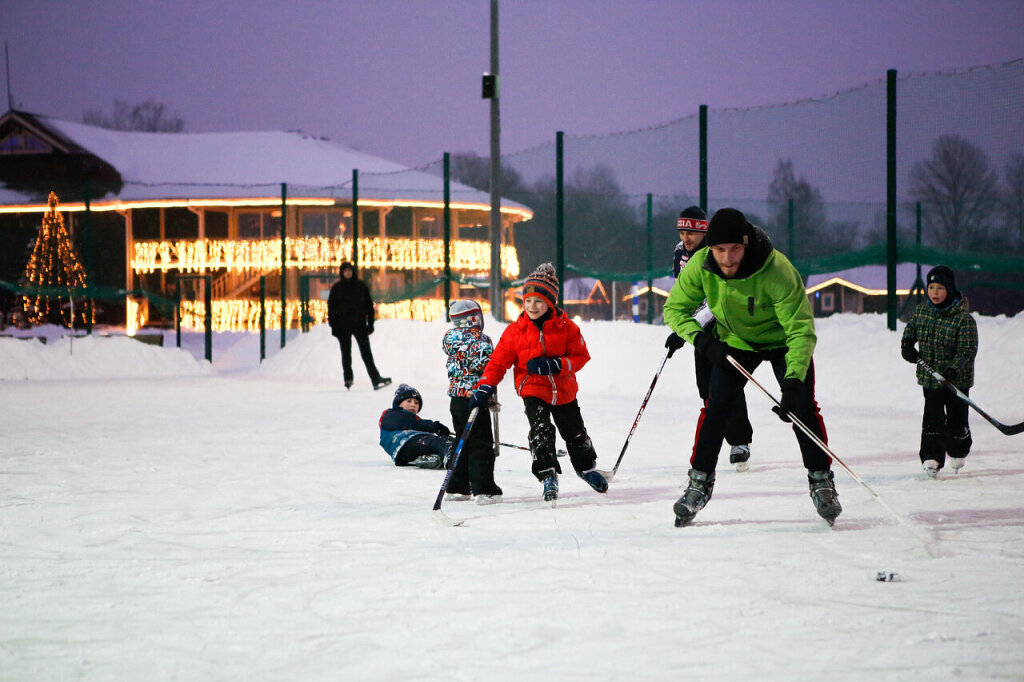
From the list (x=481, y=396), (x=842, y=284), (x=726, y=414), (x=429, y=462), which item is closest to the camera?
(x=726, y=414)

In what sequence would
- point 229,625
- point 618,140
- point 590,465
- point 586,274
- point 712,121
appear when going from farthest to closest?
1. point 586,274
2. point 618,140
3. point 712,121
4. point 590,465
5. point 229,625

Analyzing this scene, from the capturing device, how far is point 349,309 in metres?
14.8

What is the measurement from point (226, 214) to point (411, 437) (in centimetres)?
3353

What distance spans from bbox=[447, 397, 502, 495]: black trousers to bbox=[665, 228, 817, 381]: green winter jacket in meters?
1.37

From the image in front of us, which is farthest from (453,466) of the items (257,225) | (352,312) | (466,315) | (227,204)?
(257,225)

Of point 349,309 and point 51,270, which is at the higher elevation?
point 51,270

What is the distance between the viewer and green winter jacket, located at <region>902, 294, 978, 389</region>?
279 inches

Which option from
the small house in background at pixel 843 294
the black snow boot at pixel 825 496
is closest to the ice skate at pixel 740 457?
the black snow boot at pixel 825 496

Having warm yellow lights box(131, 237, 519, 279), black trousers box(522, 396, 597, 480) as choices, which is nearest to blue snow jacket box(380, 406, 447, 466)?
black trousers box(522, 396, 597, 480)

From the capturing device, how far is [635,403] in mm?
13133

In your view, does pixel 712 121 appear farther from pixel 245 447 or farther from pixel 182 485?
pixel 182 485

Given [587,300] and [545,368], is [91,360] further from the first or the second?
[587,300]

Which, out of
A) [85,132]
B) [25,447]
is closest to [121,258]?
[85,132]

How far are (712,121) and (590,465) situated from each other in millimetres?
10017
